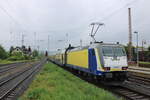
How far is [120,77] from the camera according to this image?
38.9 ft

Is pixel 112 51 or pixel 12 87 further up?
pixel 112 51

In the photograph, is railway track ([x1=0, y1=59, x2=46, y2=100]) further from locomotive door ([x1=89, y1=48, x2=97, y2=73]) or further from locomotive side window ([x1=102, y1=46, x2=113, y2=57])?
locomotive side window ([x1=102, y1=46, x2=113, y2=57])

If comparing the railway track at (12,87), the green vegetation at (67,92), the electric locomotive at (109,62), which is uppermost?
the electric locomotive at (109,62)

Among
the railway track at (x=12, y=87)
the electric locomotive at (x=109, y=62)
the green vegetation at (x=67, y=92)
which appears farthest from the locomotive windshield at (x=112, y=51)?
the railway track at (x=12, y=87)

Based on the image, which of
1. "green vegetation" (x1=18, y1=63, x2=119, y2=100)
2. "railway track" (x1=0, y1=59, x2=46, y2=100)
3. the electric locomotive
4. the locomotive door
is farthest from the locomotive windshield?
"railway track" (x1=0, y1=59, x2=46, y2=100)

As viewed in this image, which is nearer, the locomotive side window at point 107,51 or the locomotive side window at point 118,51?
the locomotive side window at point 107,51

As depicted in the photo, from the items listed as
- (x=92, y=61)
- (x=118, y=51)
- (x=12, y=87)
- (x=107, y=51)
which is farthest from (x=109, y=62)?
(x=12, y=87)

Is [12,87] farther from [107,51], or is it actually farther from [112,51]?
[112,51]

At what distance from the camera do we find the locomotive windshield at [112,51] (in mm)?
12069

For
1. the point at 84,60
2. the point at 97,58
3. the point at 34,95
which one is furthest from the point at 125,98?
the point at 84,60

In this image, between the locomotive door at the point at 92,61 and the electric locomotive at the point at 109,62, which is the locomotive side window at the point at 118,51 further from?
the locomotive door at the point at 92,61

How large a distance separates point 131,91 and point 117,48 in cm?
322

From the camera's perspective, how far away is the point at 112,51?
12.3 meters

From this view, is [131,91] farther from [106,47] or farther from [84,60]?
[84,60]
